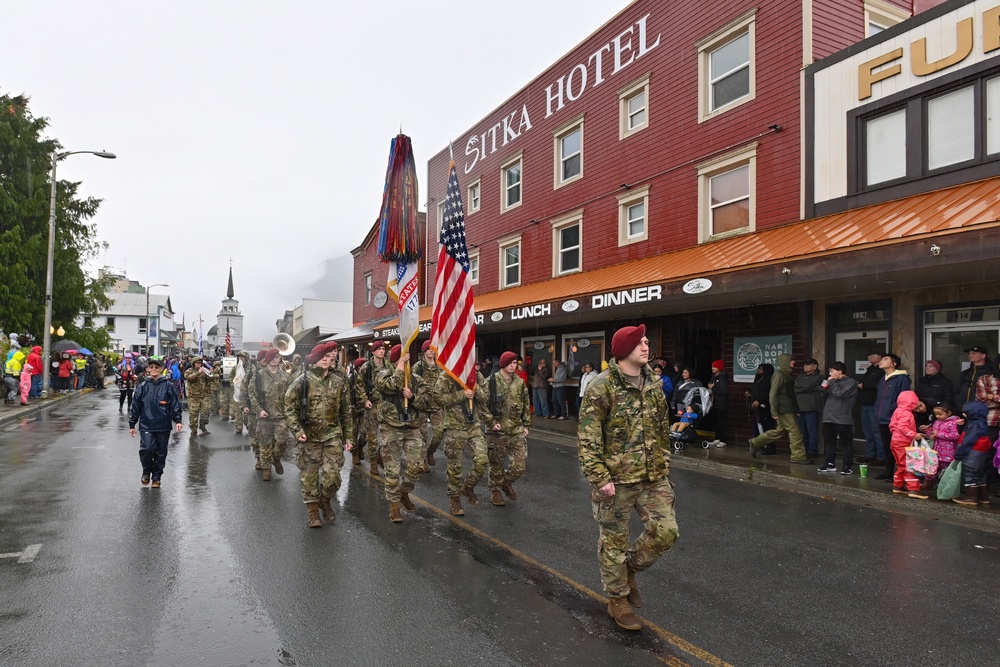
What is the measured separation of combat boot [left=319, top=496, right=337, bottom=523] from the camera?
6.80 metres

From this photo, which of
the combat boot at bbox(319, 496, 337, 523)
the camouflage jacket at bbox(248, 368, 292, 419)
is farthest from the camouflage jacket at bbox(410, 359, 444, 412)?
the camouflage jacket at bbox(248, 368, 292, 419)

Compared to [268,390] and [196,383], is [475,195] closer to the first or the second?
[196,383]

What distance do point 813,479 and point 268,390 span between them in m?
8.22

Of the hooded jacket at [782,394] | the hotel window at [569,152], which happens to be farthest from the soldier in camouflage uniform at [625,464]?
the hotel window at [569,152]

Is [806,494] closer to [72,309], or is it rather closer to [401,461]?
[401,461]

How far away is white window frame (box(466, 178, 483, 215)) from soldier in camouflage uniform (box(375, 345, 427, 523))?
671 inches

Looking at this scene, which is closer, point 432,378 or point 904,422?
point 432,378

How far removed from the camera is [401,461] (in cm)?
720

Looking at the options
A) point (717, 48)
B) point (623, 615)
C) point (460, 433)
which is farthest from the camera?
point (717, 48)

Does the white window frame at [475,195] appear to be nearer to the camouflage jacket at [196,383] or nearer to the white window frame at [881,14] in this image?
the camouflage jacket at [196,383]

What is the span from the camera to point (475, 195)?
23984 mm

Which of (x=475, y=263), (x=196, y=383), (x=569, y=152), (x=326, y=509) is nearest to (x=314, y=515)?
(x=326, y=509)

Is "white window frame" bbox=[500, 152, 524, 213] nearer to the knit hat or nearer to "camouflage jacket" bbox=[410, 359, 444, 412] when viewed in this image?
"camouflage jacket" bbox=[410, 359, 444, 412]

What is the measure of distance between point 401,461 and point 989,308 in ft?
28.9
